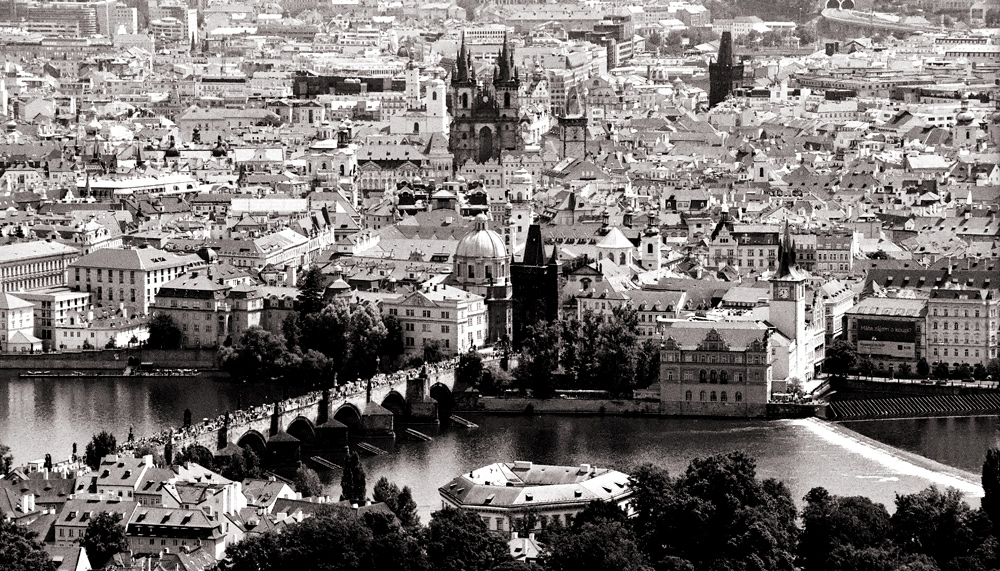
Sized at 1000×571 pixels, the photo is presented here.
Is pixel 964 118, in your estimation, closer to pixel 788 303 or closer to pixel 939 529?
pixel 788 303

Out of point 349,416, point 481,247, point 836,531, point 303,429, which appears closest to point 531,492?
point 836,531

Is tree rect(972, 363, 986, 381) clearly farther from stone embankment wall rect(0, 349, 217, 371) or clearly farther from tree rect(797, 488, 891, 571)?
tree rect(797, 488, 891, 571)

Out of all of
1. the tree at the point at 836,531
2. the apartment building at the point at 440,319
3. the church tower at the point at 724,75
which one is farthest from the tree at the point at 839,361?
the church tower at the point at 724,75

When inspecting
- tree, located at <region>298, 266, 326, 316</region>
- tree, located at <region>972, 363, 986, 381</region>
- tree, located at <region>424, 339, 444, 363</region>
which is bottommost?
tree, located at <region>972, 363, 986, 381</region>

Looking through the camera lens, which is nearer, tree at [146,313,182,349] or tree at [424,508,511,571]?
tree at [424,508,511,571]

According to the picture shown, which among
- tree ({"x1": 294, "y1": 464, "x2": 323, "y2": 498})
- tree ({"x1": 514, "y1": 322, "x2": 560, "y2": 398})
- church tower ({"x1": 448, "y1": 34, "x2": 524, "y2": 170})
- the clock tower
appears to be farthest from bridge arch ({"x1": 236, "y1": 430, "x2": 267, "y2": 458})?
church tower ({"x1": 448, "y1": 34, "x2": 524, "y2": 170})

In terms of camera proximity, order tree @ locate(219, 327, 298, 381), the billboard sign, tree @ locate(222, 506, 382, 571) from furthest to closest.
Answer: the billboard sign < tree @ locate(219, 327, 298, 381) < tree @ locate(222, 506, 382, 571)

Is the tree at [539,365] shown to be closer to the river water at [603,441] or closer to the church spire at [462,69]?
the river water at [603,441]

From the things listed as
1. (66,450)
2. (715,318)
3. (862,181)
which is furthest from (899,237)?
(66,450)
